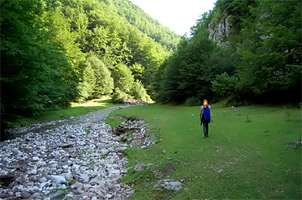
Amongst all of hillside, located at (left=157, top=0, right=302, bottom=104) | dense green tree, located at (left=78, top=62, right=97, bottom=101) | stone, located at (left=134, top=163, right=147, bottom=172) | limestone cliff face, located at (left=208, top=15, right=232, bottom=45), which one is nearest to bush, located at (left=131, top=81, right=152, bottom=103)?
dense green tree, located at (left=78, top=62, right=97, bottom=101)

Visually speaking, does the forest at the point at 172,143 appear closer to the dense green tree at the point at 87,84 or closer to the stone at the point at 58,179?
the stone at the point at 58,179

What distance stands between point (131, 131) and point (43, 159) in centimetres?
1255

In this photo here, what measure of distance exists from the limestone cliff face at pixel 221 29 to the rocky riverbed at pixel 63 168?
45.4 m

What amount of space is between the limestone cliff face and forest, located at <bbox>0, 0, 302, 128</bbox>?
0.19 metres

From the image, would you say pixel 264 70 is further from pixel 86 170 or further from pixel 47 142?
pixel 47 142

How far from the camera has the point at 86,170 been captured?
1845 centimetres

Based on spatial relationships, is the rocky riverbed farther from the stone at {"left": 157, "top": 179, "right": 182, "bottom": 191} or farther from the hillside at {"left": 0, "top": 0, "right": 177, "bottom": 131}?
the hillside at {"left": 0, "top": 0, "right": 177, "bottom": 131}

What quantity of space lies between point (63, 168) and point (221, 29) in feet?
189

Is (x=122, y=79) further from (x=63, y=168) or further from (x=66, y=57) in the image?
A: (x=63, y=168)

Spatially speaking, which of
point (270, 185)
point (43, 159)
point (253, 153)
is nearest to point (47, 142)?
point (43, 159)

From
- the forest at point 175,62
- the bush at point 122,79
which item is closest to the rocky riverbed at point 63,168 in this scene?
the forest at point 175,62

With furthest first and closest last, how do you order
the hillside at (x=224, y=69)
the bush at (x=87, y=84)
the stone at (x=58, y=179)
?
the bush at (x=87, y=84) → the hillside at (x=224, y=69) → the stone at (x=58, y=179)

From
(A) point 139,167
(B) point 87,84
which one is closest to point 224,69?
(A) point 139,167

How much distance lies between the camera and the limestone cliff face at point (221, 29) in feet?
227
